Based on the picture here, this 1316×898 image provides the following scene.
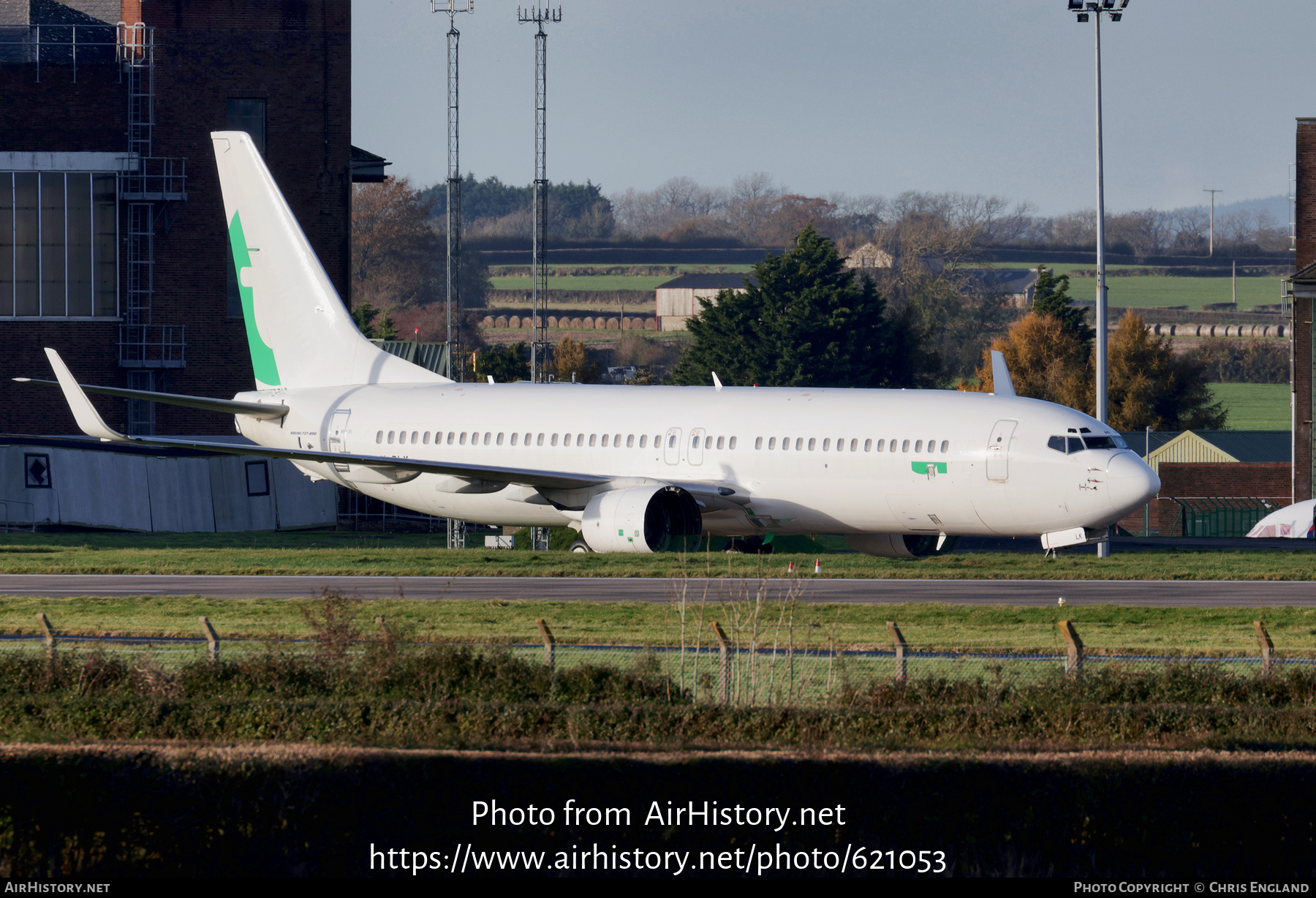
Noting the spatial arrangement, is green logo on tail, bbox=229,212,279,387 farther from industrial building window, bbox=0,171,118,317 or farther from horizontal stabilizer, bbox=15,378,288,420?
industrial building window, bbox=0,171,118,317

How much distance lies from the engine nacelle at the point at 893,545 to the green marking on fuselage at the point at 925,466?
3338 mm

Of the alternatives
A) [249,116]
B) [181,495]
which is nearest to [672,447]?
[181,495]

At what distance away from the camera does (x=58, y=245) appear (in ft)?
207

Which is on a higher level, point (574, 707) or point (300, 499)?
point (300, 499)

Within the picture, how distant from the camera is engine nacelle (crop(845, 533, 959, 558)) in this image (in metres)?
36.4

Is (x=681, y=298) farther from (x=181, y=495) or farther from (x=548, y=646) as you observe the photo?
(x=548, y=646)

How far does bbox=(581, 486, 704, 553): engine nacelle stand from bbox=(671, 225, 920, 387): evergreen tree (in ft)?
186

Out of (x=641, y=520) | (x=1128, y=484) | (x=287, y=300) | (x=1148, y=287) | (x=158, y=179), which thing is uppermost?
(x=1148, y=287)

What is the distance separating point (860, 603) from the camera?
27234 mm

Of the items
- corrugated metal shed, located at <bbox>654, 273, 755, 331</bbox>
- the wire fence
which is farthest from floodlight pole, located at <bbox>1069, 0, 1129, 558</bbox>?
corrugated metal shed, located at <bbox>654, 273, 755, 331</bbox>

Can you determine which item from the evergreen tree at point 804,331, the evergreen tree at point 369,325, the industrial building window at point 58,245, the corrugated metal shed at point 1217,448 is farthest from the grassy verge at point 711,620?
the evergreen tree at point 369,325

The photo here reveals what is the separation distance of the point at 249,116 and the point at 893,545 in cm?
3789

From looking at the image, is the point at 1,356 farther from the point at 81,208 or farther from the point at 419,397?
the point at 419,397

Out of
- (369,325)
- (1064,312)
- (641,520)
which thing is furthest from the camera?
(369,325)
